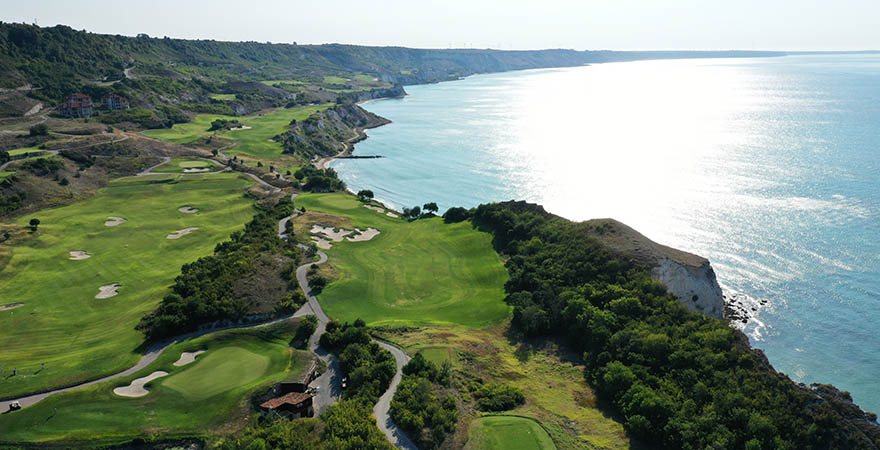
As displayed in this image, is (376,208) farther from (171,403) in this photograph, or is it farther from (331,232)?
(171,403)

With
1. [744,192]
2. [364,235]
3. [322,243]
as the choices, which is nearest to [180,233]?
[322,243]

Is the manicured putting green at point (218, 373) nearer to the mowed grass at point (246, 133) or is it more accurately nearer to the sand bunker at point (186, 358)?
the sand bunker at point (186, 358)

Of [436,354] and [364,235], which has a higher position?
[364,235]

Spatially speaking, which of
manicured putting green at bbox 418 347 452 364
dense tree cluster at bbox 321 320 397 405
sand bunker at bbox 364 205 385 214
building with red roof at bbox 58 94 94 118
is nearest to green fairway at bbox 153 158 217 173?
sand bunker at bbox 364 205 385 214

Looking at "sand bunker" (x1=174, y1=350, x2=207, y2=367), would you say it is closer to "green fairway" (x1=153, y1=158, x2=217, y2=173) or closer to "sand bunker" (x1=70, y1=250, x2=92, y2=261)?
"sand bunker" (x1=70, y1=250, x2=92, y2=261)

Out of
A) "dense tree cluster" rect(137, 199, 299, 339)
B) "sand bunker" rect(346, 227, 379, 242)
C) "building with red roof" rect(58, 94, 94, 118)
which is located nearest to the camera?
"dense tree cluster" rect(137, 199, 299, 339)

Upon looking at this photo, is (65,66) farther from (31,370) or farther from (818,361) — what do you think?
(818,361)
